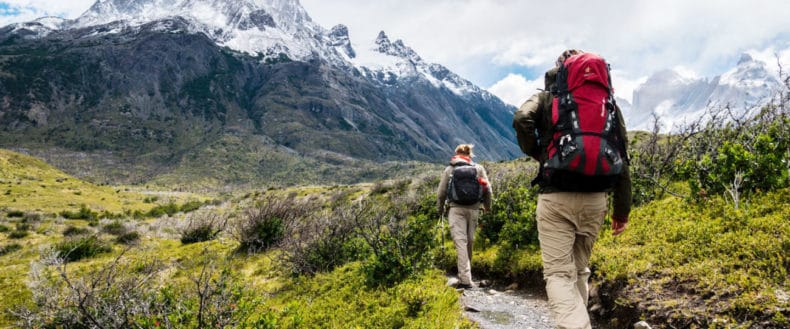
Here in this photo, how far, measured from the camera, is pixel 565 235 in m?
3.47

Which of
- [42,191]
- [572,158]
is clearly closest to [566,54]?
[572,158]

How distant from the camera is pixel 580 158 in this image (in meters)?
3.11

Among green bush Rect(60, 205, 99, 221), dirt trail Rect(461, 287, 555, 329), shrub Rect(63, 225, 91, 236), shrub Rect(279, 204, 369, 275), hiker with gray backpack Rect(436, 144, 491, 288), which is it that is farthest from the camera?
green bush Rect(60, 205, 99, 221)

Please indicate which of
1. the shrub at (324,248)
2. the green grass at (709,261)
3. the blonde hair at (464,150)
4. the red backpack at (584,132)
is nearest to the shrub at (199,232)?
the shrub at (324,248)

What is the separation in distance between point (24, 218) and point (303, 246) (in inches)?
1007

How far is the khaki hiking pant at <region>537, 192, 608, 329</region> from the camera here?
330 centimetres

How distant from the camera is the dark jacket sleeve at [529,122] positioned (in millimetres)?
3482

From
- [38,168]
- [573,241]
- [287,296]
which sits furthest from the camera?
[38,168]

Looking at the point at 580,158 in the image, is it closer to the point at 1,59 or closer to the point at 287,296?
the point at 287,296

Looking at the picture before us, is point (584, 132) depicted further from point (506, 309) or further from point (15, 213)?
point (15, 213)

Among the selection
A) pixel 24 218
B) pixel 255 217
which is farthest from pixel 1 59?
pixel 255 217

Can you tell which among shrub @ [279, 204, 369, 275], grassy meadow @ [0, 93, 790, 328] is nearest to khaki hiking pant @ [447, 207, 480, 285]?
grassy meadow @ [0, 93, 790, 328]

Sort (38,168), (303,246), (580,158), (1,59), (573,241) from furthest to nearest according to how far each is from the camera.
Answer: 1. (1,59)
2. (38,168)
3. (303,246)
4. (573,241)
5. (580,158)

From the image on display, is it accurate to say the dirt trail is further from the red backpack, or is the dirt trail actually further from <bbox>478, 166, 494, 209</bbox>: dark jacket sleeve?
the red backpack
